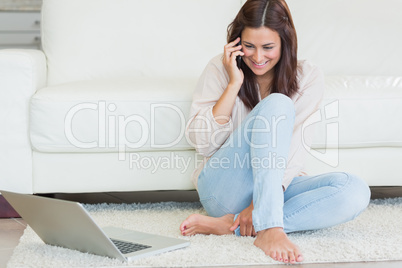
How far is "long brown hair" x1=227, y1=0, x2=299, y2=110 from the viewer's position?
5.90ft

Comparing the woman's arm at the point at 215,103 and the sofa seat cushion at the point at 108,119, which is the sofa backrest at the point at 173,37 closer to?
the sofa seat cushion at the point at 108,119

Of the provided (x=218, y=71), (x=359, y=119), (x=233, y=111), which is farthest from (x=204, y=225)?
(x=359, y=119)

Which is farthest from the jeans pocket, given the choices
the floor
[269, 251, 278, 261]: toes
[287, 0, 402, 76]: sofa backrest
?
[287, 0, 402, 76]: sofa backrest

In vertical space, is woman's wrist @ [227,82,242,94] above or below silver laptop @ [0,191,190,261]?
above

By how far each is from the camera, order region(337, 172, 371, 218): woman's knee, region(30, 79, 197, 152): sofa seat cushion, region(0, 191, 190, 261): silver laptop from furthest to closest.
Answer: region(30, 79, 197, 152): sofa seat cushion, region(337, 172, 371, 218): woman's knee, region(0, 191, 190, 261): silver laptop

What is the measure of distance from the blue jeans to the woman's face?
0.15 m

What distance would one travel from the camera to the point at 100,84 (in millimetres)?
2305

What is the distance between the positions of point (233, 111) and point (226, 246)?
0.45 metres

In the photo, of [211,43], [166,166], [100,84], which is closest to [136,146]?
[166,166]

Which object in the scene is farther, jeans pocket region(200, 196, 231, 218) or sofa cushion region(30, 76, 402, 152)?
sofa cushion region(30, 76, 402, 152)

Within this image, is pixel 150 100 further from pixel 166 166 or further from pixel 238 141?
pixel 238 141

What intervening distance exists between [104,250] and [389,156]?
1204 millimetres

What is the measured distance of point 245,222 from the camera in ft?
5.84

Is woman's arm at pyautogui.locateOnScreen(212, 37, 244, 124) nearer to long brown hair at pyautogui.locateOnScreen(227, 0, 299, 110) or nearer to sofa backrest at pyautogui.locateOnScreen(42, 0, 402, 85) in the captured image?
long brown hair at pyautogui.locateOnScreen(227, 0, 299, 110)
